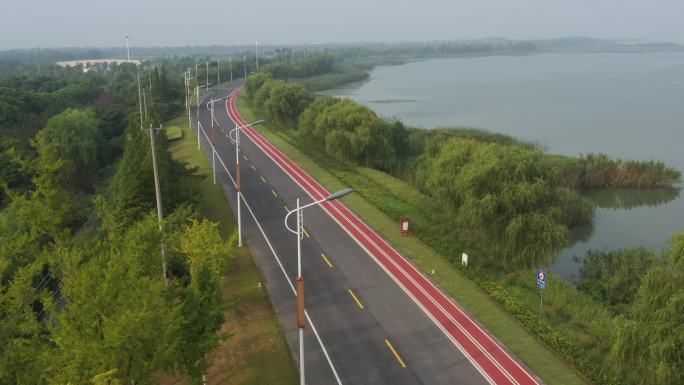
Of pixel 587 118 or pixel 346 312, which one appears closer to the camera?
pixel 346 312

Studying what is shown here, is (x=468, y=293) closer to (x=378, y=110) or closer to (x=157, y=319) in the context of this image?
(x=157, y=319)

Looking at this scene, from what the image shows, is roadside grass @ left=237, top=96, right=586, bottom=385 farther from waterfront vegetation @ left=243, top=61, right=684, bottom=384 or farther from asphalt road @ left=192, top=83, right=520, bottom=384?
asphalt road @ left=192, top=83, right=520, bottom=384

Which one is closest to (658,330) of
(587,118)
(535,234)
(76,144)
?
(535,234)

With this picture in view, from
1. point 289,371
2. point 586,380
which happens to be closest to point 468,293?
point 586,380

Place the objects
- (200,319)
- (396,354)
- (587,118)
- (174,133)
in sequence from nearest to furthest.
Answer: (200,319) → (396,354) → (174,133) → (587,118)

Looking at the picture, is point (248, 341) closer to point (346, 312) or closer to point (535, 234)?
point (346, 312)

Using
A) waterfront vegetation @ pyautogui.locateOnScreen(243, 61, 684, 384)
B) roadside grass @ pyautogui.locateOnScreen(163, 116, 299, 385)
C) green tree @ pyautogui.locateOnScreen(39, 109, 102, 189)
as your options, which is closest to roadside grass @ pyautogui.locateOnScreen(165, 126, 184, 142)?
green tree @ pyautogui.locateOnScreen(39, 109, 102, 189)
